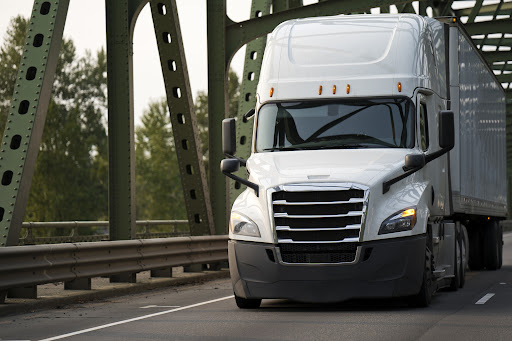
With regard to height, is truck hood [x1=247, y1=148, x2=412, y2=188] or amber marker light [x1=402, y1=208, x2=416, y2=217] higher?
truck hood [x1=247, y1=148, x2=412, y2=188]

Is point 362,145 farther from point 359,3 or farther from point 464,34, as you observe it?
point 359,3

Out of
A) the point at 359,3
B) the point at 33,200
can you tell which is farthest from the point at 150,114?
the point at 359,3

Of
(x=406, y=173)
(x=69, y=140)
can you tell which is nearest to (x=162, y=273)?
(x=406, y=173)

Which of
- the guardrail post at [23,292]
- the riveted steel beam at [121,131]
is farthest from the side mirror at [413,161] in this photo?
the riveted steel beam at [121,131]

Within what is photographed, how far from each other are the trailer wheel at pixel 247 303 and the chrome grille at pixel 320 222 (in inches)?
37.4

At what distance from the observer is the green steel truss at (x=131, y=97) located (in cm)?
1362

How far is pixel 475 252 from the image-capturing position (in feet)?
73.7

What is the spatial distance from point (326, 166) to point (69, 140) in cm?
5950

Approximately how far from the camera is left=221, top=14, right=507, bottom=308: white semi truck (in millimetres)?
12211

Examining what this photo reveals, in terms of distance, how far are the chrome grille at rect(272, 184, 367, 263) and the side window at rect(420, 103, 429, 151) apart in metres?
1.78

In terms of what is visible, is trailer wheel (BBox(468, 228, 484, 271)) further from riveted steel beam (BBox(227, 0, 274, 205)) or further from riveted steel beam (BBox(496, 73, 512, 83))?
riveted steel beam (BBox(496, 73, 512, 83))

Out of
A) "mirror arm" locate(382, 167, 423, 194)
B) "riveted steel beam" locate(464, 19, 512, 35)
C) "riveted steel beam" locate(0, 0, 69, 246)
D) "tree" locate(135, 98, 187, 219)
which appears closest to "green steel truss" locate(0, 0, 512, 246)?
"riveted steel beam" locate(0, 0, 69, 246)

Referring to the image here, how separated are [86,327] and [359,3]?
1273 centimetres

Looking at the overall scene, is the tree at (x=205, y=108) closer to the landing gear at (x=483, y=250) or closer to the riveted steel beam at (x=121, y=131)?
the landing gear at (x=483, y=250)
